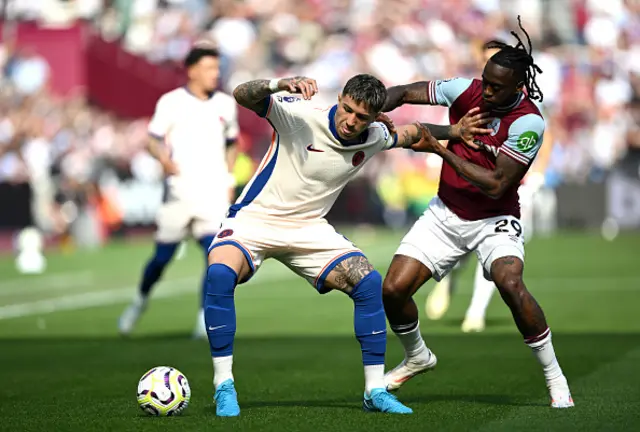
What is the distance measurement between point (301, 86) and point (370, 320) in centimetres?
158

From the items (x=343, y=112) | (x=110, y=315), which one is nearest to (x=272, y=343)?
(x=110, y=315)

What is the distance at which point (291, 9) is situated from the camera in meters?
37.3

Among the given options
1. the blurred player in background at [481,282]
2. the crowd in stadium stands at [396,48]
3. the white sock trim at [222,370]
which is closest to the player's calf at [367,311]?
the white sock trim at [222,370]

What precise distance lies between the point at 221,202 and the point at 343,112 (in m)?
5.14

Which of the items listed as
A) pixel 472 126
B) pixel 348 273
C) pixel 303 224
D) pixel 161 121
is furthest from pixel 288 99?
pixel 161 121

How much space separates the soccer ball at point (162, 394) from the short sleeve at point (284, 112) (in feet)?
5.52

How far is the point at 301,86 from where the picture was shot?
6953 millimetres

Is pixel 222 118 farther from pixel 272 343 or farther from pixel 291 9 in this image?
pixel 291 9

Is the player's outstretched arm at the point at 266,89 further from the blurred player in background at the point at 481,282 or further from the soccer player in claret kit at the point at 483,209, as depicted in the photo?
the blurred player in background at the point at 481,282

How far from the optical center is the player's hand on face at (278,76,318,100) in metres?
6.95

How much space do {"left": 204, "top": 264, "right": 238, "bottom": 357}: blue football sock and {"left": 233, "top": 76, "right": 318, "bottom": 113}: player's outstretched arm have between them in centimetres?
101

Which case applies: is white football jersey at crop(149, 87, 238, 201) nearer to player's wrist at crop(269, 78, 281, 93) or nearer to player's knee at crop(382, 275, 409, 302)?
player's knee at crop(382, 275, 409, 302)

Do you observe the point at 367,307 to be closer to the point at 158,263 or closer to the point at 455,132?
the point at 455,132

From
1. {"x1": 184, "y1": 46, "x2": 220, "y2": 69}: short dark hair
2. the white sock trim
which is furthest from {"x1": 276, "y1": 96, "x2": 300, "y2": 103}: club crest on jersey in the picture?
{"x1": 184, "y1": 46, "x2": 220, "y2": 69}: short dark hair
